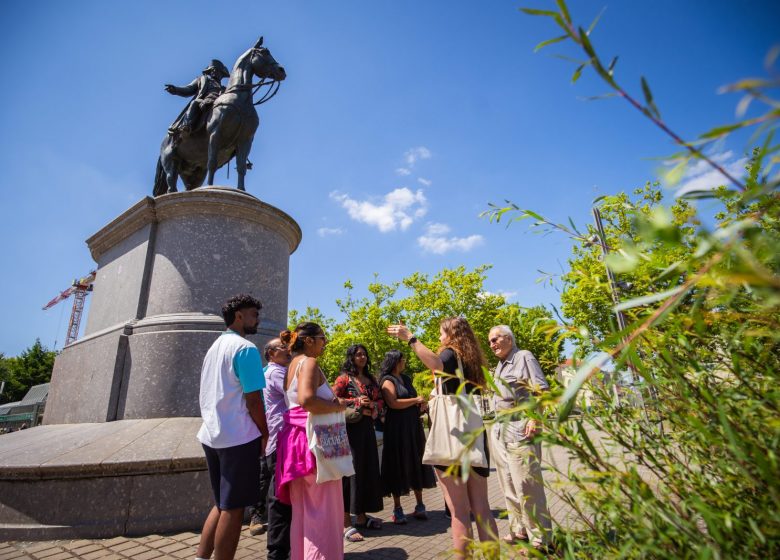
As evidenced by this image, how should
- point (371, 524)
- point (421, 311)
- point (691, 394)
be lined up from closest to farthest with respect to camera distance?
1. point (691, 394)
2. point (371, 524)
3. point (421, 311)

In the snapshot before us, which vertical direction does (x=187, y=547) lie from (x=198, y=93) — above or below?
below

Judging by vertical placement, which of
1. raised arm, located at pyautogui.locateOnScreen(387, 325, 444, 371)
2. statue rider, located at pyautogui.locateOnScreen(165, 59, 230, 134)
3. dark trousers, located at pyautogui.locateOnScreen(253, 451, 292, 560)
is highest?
statue rider, located at pyautogui.locateOnScreen(165, 59, 230, 134)

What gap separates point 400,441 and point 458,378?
2.64 metres

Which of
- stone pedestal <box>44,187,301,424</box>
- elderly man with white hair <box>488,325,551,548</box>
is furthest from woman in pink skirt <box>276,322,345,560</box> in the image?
stone pedestal <box>44,187,301,424</box>

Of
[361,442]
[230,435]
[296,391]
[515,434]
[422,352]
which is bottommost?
[361,442]

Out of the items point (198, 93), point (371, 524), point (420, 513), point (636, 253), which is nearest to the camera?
point (636, 253)

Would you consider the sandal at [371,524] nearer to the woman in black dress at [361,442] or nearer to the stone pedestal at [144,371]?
the woman in black dress at [361,442]

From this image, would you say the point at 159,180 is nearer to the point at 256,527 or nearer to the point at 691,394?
the point at 256,527

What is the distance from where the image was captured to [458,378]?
2820 mm

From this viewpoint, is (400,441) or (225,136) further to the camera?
→ (225,136)

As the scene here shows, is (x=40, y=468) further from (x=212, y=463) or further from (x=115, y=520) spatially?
(x=212, y=463)

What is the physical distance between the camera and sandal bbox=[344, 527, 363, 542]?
4.07 meters

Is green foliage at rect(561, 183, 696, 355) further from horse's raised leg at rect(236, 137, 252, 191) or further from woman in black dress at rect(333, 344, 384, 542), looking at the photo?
horse's raised leg at rect(236, 137, 252, 191)

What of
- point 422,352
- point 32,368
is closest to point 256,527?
point 422,352
